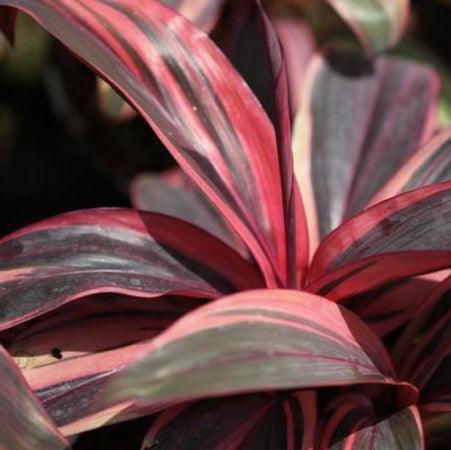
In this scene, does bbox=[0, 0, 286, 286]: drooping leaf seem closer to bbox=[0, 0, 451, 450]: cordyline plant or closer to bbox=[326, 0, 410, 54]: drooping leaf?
bbox=[0, 0, 451, 450]: cordyline plant

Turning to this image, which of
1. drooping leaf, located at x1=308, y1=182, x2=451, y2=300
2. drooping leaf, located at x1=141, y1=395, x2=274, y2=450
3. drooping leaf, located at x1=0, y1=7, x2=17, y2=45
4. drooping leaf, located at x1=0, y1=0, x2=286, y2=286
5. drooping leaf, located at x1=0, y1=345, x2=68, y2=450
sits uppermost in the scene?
drooping leaf, located at x1=0, y1=7, x2=17, y2=45

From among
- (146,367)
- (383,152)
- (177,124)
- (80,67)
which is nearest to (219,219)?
(383,152)

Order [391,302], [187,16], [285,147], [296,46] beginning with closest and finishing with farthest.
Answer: [285,147]
[391,302]
[187,16]
[296,46]

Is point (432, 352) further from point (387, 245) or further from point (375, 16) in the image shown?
point (375, 16)

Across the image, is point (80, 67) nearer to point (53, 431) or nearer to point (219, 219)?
point (219, 219)

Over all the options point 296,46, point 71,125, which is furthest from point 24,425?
point 71,125

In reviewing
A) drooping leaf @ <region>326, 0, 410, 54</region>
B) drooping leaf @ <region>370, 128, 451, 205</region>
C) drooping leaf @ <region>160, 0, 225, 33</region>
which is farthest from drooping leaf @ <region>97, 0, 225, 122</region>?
drooping leaf @ <region>370, 128, 451, 205</region>
